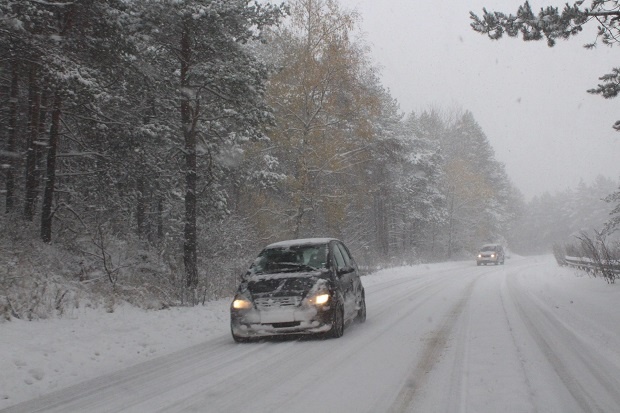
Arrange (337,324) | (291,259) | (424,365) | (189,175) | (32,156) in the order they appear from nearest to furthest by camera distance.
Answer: (424,365), (337,324), (291,259), (189,175), (32,156)

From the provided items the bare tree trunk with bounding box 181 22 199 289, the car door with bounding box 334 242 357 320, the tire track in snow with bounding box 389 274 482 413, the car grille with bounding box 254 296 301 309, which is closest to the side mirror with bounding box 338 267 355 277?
the car door with bounding box 334 242 357 320

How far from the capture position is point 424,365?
20.4 feet

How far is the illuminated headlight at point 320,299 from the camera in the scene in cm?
805

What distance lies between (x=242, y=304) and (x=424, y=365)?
131 inches

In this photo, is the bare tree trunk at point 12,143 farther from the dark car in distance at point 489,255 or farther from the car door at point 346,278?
the dark car in distance at point 489,255

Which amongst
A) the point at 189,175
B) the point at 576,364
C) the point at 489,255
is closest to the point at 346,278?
the point at 576,364

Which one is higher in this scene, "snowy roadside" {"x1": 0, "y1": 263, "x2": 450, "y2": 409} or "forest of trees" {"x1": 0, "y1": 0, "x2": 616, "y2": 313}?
"forest of trees" {"x1": 0, "y1": 0, "x2": 616, "y2": 313}

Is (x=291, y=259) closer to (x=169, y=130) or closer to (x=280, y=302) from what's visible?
(x=280, y=302)

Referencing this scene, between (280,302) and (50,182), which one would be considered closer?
(280,302)

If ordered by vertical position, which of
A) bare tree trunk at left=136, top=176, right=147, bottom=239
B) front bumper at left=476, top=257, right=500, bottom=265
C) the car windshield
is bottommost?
front bumper at left=476, top=257, right=500, bottom=265

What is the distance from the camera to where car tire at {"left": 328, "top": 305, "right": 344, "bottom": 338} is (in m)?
8.28

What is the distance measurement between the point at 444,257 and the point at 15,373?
51633 millimetres

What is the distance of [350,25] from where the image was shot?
2294 cm

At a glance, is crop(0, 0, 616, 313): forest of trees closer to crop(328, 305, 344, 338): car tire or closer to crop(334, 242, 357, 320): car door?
crop(334, 242, 357, 320): car door
